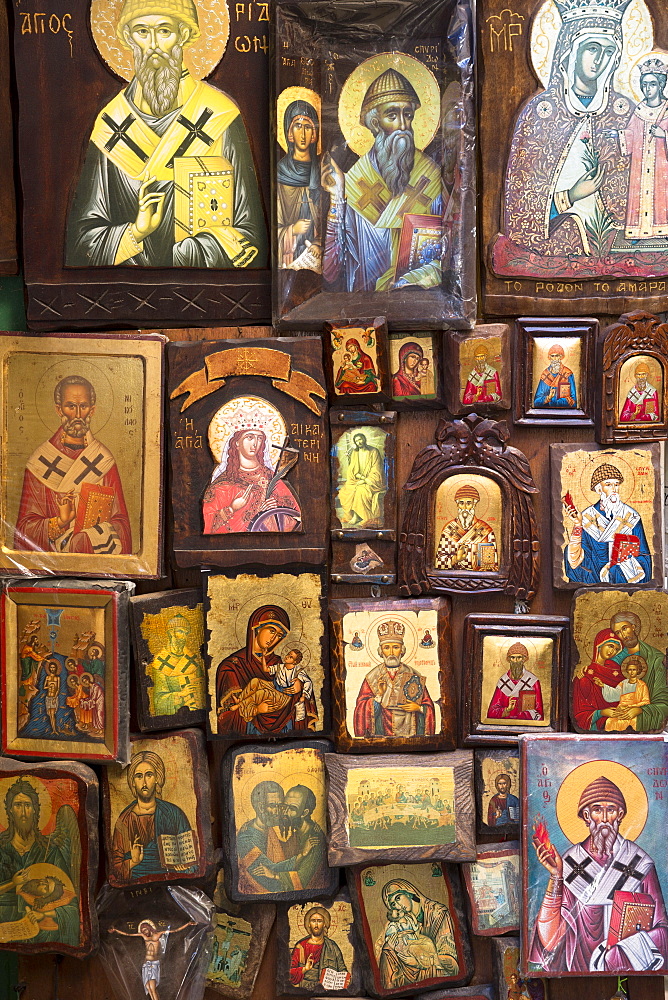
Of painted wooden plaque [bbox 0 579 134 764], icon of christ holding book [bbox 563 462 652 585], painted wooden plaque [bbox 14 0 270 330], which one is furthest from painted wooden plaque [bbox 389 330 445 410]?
painted wooden plaque [bbox 0 579 134 764]

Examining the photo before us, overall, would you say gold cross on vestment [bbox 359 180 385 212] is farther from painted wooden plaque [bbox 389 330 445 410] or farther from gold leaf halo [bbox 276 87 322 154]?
painted wooden plaque [bbox 389 330 445 410]

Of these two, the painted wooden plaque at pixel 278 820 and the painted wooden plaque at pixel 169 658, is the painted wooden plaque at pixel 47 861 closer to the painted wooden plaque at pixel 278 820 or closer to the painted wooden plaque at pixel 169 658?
the painted wooden plaque at pixel 169 658

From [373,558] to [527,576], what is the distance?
44cm

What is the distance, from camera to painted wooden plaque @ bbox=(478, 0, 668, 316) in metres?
2.28

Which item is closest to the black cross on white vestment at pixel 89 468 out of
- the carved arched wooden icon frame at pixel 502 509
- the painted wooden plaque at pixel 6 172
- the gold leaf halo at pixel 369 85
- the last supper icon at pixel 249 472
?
the last supper icon at pixel 249 472

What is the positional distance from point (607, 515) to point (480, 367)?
1.80 feet

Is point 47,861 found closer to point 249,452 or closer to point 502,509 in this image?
point 249,452

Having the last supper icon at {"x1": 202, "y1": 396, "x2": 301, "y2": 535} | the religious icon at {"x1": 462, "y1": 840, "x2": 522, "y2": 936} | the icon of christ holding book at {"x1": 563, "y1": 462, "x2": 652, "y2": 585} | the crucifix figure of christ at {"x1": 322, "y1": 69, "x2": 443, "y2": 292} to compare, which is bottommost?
the religious icon at {"x1": 462, "y1": 840, "x2": 522, "y2": 936}

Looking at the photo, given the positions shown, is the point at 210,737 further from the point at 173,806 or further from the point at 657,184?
the point at 657,184

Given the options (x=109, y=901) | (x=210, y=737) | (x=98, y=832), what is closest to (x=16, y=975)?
(x=109, y=901)

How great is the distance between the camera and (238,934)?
8.05 ft

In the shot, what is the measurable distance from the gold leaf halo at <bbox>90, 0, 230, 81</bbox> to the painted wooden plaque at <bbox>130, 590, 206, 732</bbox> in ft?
4.88

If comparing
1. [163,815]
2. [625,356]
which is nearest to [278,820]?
[163,815]

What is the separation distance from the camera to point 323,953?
2.43 meters
